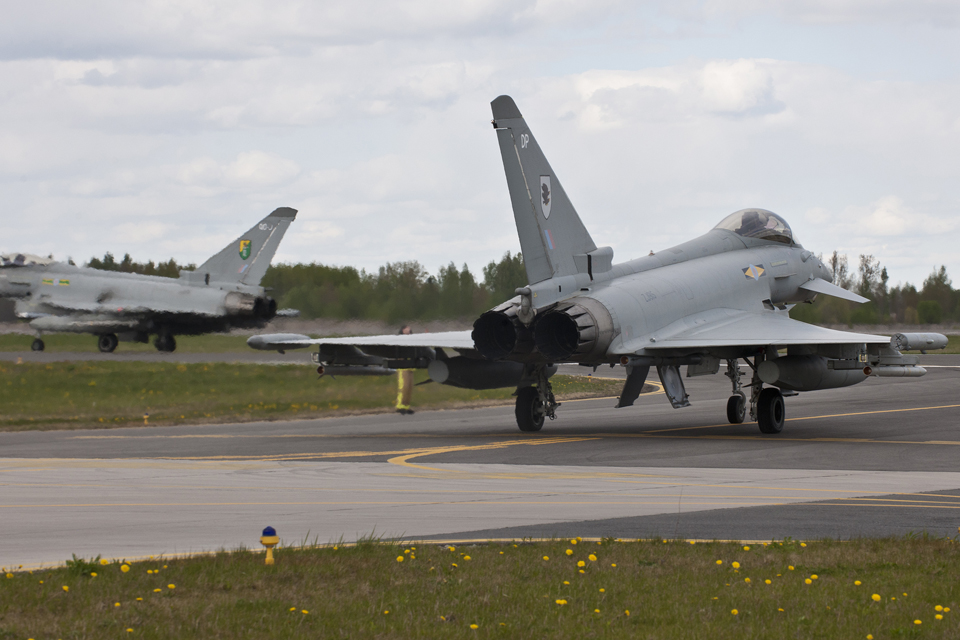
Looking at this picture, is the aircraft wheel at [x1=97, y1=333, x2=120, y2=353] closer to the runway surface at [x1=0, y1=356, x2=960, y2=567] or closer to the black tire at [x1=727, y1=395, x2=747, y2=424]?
Result: the runway surface at [x1=0, y1=356, x2=960, y2=567]

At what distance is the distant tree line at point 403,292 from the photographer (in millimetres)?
31453

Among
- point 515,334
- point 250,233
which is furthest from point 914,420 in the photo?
point 250,233

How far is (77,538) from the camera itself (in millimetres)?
9414

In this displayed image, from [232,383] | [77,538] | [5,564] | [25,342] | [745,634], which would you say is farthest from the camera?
[25,342]

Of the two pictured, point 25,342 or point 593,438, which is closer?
point 593,438

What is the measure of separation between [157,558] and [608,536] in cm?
391

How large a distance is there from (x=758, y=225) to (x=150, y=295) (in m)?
34.6

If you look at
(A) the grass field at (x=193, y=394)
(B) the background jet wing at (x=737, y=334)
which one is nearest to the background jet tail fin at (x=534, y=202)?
(B) the background jet wing at (x=737, y=334)

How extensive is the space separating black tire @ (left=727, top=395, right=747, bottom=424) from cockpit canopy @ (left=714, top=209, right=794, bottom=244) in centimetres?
390

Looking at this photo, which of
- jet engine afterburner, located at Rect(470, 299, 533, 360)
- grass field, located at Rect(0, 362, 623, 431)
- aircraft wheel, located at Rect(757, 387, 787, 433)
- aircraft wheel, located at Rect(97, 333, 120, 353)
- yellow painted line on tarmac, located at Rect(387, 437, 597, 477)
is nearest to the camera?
yellow painted line on tarmac, located at Rect(387, 437, 597, 477)

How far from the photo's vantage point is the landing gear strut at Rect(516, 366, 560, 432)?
22141mm

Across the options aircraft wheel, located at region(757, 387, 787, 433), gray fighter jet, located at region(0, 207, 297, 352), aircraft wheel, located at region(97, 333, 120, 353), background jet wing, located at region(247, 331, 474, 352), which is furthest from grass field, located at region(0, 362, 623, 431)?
aircraft wheel, located at region(97, 333, 120, 353)

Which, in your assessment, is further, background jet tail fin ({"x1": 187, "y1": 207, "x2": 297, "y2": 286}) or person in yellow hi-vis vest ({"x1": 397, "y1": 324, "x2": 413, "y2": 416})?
background jet tail fin ({"x1": 187, "y1": 207, "x2": 297, "y2": 286})

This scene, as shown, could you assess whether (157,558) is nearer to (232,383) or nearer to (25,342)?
(232,383)
